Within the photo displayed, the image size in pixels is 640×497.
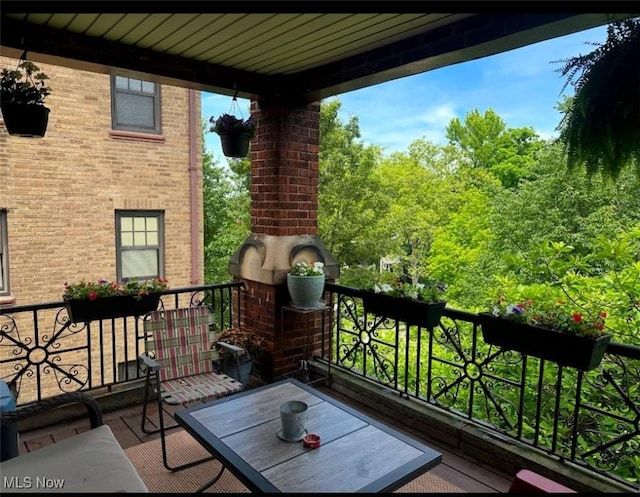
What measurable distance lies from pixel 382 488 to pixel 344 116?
10760mm

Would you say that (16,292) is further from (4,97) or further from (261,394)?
(261,394)

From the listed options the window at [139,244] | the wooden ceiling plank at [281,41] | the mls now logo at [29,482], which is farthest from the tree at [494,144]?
the mls now logo at [29,482]

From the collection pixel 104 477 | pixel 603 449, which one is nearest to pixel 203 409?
pixel 104 477

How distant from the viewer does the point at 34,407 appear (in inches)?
74.5

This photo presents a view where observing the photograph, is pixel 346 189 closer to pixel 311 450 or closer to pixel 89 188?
pixel 89 188

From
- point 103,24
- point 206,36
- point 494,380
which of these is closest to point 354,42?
point 206,36

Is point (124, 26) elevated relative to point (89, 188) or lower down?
elevated

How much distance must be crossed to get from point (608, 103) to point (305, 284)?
2209mm

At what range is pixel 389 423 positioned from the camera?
304cm

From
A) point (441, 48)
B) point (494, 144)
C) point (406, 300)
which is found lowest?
point (406, 300)

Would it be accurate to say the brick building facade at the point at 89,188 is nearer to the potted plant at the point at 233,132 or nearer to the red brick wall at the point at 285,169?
the red brick wall at the point at 285,169

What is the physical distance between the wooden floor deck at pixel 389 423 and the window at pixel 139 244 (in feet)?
15.8

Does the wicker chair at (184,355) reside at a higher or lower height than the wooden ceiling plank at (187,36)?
lower

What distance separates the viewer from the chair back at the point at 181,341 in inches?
116
